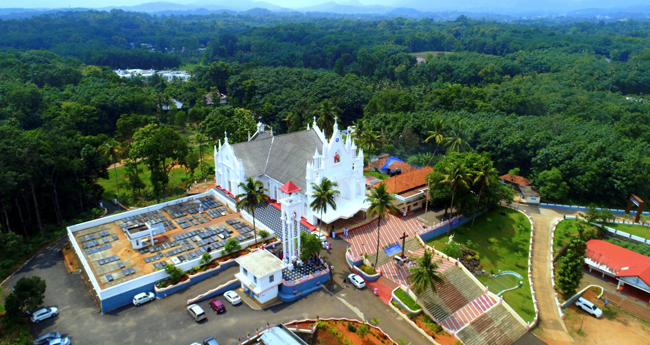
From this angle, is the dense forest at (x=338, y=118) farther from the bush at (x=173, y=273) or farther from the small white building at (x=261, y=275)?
the small white building at (x=261, y=275)

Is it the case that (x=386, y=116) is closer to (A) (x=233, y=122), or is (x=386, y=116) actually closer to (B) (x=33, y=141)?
(A) (x=233, y=122)

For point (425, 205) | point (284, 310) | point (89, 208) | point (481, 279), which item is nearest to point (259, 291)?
point (284, 310)

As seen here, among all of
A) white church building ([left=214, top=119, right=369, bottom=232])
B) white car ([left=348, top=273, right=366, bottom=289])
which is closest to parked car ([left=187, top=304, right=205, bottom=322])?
white car ([left=348, top=273, right=366, bottom=289])

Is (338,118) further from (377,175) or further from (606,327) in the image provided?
(606,327)

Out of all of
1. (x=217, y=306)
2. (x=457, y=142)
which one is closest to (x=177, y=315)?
(x=217, y=306)

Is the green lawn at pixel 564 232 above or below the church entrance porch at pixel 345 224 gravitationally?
below

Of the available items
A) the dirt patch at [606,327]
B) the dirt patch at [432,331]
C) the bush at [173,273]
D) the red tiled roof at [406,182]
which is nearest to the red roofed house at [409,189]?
the red tiled roof at [406,182]

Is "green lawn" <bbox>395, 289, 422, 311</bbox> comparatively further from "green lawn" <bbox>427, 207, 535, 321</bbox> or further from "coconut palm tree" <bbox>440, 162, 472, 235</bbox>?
"coconut palm tree" <bbox>440, 162, 472, 235</bbox>
